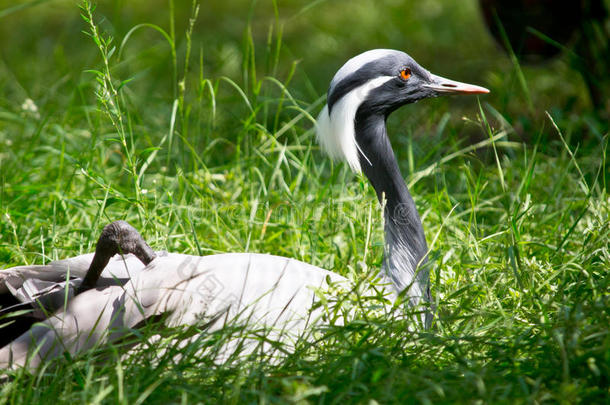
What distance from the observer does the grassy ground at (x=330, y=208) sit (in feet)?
6.66

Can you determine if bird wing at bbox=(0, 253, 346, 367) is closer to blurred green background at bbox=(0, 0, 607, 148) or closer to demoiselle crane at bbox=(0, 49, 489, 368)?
demoiselle crane at bbox=(0, 49, 489, 368)

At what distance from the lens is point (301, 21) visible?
7.50m

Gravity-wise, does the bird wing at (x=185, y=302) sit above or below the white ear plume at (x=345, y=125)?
below

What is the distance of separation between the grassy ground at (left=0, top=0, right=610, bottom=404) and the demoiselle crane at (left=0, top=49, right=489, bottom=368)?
0.10 meters

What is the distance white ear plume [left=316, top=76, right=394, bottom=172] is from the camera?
271 cm

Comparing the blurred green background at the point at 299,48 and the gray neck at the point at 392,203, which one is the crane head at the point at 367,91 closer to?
the gray neck at the point at 392,203

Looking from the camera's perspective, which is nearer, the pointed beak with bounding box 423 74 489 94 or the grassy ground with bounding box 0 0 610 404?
the grassy ground with bounding box 0 0 610 404

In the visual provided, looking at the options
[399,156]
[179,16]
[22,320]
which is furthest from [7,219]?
[179,16]

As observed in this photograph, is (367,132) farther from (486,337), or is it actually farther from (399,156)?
(399,156)

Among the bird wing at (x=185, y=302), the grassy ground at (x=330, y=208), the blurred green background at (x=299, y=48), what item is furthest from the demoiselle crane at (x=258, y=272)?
the blurred green background at (x=299, y=48)

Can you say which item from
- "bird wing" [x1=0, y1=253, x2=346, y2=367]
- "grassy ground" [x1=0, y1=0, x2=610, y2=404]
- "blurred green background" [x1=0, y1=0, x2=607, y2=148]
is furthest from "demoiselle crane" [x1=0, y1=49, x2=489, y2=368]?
"blurred green background" [x1=0, y1=0, x2=607, y2=148]

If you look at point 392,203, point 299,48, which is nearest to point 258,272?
point 392,203

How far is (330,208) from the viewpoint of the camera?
3113mm

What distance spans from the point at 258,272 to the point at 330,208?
26.4 inches
